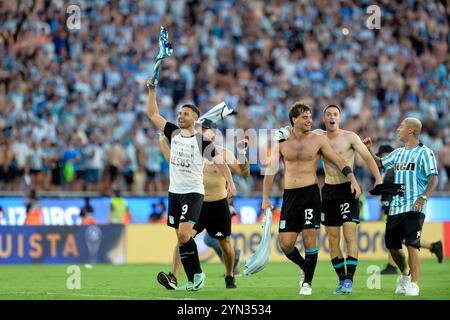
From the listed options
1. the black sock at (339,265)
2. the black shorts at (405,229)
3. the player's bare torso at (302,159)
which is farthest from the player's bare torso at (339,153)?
Result: the black sock at (339,265)

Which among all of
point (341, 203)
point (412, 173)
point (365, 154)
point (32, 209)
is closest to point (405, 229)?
point (412, 173)

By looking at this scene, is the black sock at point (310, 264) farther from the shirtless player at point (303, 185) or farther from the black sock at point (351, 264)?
the black sock at point (351, 264)

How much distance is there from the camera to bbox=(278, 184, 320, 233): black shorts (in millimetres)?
14211

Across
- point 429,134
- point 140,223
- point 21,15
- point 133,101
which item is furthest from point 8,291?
point 429,134

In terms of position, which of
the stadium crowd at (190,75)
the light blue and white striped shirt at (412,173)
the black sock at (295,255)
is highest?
the stadium crowd at (190,75)

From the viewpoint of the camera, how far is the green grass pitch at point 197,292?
45.9ft

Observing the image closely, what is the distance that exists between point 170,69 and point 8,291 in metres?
16.1

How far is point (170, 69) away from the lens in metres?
30.4

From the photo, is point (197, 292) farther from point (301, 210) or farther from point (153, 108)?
point (153, 108)

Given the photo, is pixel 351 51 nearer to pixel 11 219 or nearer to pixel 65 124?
pixel 65 124

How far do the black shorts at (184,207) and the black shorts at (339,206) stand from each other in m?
1.86

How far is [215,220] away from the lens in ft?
52.4

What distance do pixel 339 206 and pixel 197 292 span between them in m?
2.44

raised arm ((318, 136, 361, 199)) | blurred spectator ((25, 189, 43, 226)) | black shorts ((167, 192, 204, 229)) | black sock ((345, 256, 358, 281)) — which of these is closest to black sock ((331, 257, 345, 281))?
black sock ((345, 256, 358, 281))
